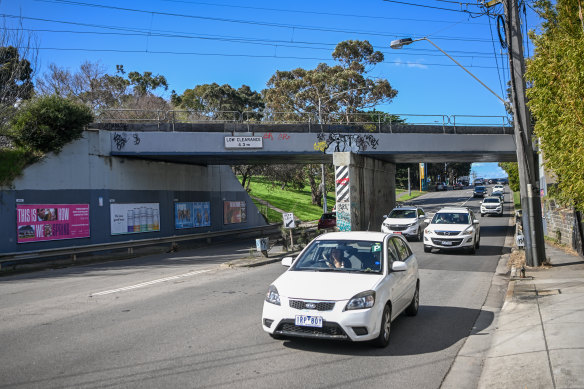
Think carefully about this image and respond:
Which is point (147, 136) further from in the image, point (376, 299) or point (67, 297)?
point (376, 299)

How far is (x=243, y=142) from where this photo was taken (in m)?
25.1

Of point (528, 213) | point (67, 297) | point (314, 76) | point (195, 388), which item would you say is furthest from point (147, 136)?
point (314, 76)

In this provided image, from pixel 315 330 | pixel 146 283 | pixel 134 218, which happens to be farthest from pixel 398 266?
pixel 134 218


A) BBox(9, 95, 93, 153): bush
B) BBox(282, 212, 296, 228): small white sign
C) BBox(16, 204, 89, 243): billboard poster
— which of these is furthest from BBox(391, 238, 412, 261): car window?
BBox(9, 95, 93, 153): bush

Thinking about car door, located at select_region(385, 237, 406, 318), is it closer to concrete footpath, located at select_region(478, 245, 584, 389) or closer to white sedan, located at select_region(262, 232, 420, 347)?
white sedan, located at select_region(262, 232, 420, 347)

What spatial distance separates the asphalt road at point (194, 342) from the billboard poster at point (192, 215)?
556 inches

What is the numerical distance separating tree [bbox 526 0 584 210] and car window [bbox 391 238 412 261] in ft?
14.0

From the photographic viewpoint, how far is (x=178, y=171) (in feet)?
92.3

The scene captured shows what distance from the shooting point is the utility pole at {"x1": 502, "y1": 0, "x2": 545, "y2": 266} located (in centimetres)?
1491

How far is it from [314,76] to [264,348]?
45585mm

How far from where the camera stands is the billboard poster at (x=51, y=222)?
19203mm

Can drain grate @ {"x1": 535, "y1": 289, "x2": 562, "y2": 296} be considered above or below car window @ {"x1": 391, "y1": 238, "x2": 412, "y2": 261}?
below

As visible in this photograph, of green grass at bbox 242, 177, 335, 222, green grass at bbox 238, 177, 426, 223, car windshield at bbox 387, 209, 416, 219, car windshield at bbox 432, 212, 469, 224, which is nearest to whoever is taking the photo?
car windshield at bbox 432, 212, 469, 224

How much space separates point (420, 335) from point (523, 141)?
9.77 m
